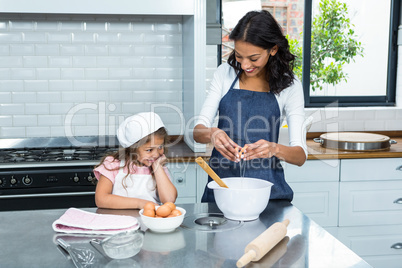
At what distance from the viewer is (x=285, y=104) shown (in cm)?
231

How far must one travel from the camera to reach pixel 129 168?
2.16m

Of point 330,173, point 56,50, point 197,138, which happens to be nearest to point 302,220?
point 197,138

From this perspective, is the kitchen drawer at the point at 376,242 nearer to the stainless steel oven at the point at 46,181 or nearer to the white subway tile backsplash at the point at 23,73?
the stainless steel oven at the point at 46,181

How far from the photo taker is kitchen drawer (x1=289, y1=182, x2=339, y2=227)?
3.35 m

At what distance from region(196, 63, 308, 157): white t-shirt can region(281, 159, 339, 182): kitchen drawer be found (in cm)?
104

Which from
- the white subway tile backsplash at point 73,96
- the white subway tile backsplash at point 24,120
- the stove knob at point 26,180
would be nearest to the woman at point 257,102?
the stove knob at point 26,180

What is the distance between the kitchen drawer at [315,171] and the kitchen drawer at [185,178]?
2.24ft

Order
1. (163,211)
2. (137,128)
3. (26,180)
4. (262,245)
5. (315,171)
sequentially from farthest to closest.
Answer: (315,171) → (26,180) → (137,128) → (163,211) → (262,245)

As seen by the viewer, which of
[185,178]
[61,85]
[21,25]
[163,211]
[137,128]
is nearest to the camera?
[163,211]

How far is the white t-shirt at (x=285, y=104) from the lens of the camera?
2.18 m

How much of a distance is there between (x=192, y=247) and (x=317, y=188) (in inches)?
81.6

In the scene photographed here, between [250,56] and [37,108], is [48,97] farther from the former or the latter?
[250,56]

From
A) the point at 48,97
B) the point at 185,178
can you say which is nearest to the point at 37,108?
the point at 48,97

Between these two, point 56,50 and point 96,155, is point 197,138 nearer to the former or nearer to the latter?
point 96,155
